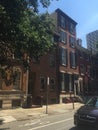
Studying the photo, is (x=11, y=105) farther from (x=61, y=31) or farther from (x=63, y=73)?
(x=61, y=31)

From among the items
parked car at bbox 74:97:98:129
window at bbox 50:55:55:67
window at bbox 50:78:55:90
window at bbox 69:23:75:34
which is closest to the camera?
parked car at bbox 74:97:98:129

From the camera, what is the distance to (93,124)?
10.7 m

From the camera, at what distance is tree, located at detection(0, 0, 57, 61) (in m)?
13.8

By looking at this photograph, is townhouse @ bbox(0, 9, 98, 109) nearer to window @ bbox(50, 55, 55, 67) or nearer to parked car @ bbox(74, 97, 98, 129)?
window @ bbox(50, 55, 55, 67)

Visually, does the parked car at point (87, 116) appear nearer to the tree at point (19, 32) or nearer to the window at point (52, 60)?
the tree at point (19, 32)

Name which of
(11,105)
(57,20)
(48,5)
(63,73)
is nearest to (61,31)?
(57,20)

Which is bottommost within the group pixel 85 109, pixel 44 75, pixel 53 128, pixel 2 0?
pixel 53 128

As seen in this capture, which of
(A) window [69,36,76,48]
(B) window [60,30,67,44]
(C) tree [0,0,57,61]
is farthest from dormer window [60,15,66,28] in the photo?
(C) tree [0,0,57,61]

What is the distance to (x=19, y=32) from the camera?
13984 mm

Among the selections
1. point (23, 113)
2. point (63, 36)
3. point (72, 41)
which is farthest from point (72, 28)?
point (23, 113)

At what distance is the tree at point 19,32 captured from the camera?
45.2ft

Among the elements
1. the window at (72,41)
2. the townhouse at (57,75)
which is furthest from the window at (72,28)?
the window at (72,41)

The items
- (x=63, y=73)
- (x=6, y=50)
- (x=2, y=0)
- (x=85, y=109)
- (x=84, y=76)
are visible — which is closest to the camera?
(x=85, y=109)

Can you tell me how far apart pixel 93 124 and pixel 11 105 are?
15885mm
